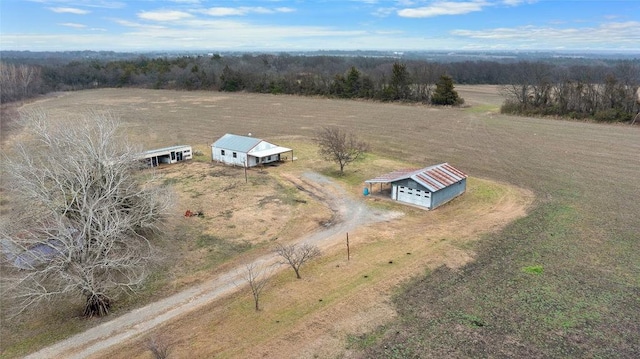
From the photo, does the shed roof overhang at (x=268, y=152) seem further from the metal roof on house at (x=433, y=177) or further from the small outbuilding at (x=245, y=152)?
the metal roof on house at (x=433, y=177)

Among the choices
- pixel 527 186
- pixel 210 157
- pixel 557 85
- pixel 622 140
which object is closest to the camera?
pixel 527 186

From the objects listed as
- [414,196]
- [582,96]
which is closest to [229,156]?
[414,196]

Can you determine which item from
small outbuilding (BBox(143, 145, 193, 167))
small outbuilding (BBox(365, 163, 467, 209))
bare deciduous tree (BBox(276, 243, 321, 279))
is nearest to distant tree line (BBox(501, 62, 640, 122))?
small outbuilding (BBox(365, 163, 467, 209))

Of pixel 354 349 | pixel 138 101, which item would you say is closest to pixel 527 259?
pixel 354 349

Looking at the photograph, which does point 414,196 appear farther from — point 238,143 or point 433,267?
point 238,143

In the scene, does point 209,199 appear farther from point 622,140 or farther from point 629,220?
point 622,140

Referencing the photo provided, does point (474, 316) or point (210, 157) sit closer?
point (474, 316)
